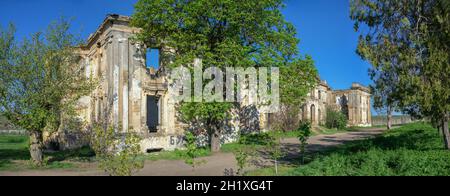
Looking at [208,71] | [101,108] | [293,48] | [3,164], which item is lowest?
[3,164]

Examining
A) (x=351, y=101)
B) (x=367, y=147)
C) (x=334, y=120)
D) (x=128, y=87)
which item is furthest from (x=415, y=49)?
(x=351, y=101)

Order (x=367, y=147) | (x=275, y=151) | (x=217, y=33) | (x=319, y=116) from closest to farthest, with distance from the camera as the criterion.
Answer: (x=275, y=151)
(x=367, y=147)
(x=217, y=33)
(x=319, y=116)

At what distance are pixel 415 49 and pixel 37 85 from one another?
14148mm

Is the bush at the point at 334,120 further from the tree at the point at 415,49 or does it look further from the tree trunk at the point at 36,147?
the tree trunk at the point at 36,147

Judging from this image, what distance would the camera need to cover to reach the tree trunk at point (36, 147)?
547 inches

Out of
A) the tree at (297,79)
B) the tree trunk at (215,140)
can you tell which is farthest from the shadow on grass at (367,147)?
the tree at (297,79)

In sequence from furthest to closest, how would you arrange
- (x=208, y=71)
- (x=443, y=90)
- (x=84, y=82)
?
1. (x=208, y=71)
2. (x=84, y=82)
3. (x=443, y=90)

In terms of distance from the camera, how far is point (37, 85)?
45.0 ft

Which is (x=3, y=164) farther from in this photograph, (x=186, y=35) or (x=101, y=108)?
(x=186, y=35)

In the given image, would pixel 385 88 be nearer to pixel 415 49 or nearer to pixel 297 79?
pixel 415 49
